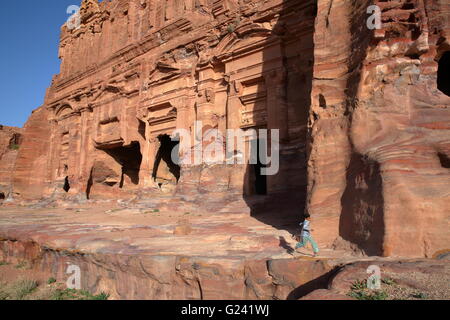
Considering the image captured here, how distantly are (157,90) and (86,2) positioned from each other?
11500mm

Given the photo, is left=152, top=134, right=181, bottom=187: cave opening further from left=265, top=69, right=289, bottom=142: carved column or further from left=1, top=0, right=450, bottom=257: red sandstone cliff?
left=265, top=69, right=289, bottom=142: carved column

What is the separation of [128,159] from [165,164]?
4.27 metres

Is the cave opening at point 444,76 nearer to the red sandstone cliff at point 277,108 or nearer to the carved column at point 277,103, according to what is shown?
the red sandstone cliff at point 277,108

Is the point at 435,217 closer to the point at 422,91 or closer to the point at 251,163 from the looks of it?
the point at 422,91

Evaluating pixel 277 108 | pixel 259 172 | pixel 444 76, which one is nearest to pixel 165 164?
pixel 259 172

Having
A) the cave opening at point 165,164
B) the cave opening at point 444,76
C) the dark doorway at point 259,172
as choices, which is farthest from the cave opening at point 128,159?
the cave opening at point 444,76

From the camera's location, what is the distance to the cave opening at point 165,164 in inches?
609

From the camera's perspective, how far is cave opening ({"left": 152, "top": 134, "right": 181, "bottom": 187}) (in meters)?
15.5

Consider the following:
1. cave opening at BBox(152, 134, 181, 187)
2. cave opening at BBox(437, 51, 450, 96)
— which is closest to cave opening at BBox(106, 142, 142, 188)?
cave opening at BBox(152, 134, 181, 187)

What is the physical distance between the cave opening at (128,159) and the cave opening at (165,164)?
292 cm

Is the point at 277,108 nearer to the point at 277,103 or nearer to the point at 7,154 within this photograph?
the point at 277,103

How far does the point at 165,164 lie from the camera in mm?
16000
